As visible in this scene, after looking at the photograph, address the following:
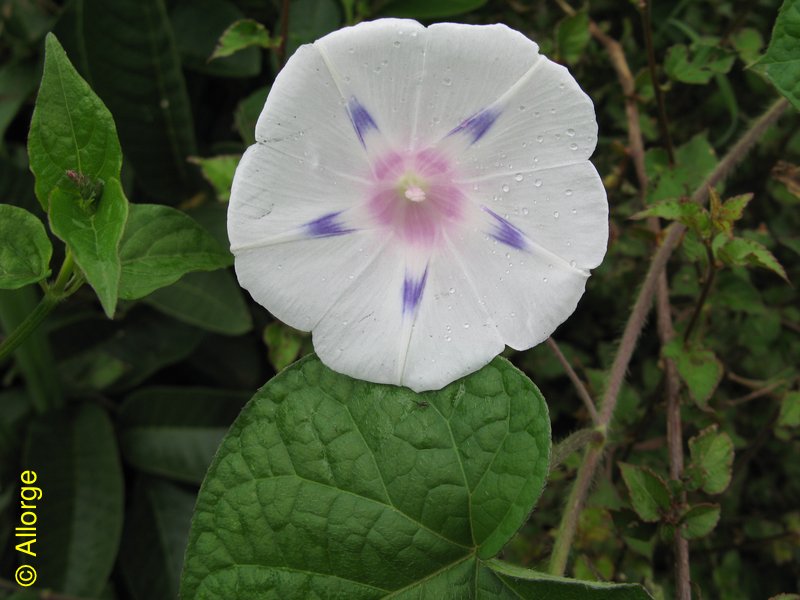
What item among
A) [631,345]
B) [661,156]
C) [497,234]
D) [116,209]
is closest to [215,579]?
[116,209]

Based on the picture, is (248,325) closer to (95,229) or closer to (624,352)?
(95,229)

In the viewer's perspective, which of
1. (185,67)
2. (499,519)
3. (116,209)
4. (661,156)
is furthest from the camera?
(185,67)

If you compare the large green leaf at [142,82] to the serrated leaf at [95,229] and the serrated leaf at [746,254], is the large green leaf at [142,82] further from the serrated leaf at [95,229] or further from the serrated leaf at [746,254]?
the serrated leaf at [746,254]

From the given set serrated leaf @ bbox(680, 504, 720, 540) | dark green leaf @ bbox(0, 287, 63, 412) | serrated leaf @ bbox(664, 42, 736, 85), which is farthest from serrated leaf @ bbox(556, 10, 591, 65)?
dark green leaf @ bbox(0, 287, 63, 412)

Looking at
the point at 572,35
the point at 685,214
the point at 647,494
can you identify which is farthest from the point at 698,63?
the point at 647,494

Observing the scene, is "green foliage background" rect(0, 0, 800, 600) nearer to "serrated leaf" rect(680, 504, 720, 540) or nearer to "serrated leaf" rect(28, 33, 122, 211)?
"serrated leaf" rect(680, 504, 720, 540)

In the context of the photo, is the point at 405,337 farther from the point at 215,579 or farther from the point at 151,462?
the point at 151,462
